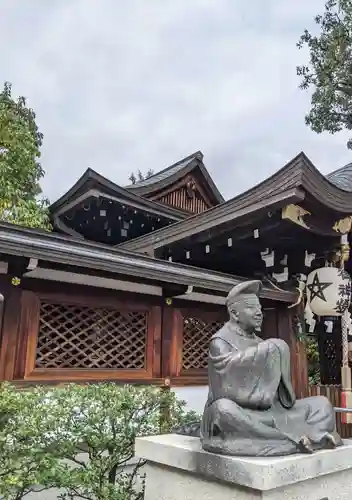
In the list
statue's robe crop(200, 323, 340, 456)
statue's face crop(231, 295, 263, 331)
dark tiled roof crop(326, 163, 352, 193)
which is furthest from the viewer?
dark tiled roof crop(326, 163, 352, 193)

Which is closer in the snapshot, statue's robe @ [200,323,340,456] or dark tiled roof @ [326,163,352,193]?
statue's robe @ [200,323,340,456]

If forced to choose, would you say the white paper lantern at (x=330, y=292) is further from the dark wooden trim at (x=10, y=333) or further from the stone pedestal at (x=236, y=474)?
the dark wooden trim at (x=10, y=333)

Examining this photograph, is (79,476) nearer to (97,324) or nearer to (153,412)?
(153,412)

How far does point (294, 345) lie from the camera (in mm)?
7543

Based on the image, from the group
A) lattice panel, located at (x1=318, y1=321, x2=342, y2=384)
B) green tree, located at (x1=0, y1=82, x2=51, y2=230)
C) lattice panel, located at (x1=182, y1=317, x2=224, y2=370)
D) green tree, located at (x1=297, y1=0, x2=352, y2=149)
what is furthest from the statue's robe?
green tree, located at (x1=297, y1=0, x2=352, y2=149)

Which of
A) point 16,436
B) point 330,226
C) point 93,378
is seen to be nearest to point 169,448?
point 16,436

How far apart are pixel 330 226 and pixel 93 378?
4.16 meters

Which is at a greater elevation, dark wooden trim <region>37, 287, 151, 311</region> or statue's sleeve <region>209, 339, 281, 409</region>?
dark wooden trim <region>37, 287, 151, 311</region>

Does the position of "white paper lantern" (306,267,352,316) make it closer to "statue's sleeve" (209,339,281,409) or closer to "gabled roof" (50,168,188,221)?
"statue's sleeve" (209,339,281,409)

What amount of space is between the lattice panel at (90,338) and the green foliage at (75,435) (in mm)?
1231

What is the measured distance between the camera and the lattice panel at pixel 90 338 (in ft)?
17.6

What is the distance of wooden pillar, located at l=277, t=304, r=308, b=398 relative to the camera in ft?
24.4

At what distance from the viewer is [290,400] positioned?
3373mm

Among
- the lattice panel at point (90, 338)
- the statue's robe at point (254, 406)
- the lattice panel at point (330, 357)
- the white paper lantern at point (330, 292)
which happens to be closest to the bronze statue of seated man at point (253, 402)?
the statue's robe at point (254, 406)
